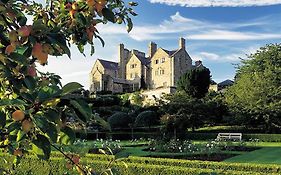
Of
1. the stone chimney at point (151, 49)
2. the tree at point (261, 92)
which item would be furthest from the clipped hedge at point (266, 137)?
the stone chimney at point (151, 49)

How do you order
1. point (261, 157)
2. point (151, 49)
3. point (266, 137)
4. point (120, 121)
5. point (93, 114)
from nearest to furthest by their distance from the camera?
point (93, 114)
point (261, 157)
point (266, 137)
point (120, 121)
point (151, 49)

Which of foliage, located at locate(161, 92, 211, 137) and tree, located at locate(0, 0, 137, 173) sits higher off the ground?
tree, located at locate(0, 0, 137, 173)

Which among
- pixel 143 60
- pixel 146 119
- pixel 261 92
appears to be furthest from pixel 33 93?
pixel 143 60

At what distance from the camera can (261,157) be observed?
1377 cm

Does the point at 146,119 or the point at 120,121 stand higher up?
the point at 146,119

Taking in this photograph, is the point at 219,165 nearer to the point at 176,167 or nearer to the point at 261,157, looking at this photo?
the point at 176,167

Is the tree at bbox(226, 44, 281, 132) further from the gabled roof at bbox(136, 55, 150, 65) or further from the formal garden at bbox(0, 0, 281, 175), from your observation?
the gabled roof at bbox(136, 55, 150, 65)

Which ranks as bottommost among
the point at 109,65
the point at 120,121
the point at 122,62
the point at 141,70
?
the point at 120,121

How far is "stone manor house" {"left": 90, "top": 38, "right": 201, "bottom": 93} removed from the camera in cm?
5012

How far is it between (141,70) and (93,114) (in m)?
52.2

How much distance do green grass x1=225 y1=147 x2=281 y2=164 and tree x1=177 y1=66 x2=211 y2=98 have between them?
18.0m

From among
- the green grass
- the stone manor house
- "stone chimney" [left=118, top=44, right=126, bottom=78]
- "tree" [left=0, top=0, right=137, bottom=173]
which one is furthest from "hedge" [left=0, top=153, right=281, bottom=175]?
"stone chimney" [left=118, top=44, right=126, bottom=78]

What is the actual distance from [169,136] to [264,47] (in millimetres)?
17689

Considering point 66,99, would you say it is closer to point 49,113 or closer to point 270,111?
point 49,113
